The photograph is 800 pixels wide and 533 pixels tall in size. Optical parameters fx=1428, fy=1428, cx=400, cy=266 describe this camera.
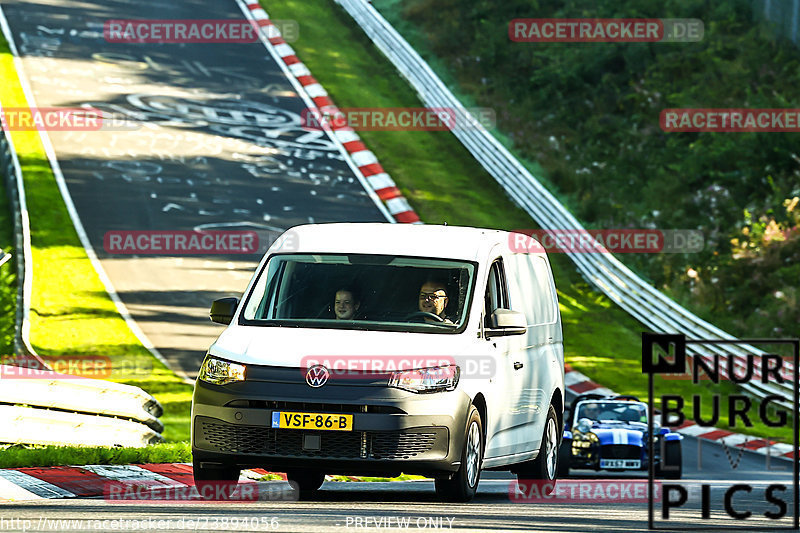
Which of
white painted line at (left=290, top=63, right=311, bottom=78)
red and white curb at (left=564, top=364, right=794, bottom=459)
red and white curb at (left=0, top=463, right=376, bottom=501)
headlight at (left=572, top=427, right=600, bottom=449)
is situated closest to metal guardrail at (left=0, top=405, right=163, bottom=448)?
red and white curb at (left=0, top=463, right=376, bottom=501)

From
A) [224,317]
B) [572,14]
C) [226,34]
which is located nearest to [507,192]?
[572,14]

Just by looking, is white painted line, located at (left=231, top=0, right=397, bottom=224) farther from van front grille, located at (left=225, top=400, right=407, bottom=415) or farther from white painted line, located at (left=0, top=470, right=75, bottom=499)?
van front grille, located at (left=225, top=400, right=407, bottom=415)

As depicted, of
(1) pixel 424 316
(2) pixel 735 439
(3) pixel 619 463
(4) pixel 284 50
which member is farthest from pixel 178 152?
(1) pixel 424 316

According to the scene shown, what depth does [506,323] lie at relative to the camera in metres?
10.6

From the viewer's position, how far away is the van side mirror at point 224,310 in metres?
10.7

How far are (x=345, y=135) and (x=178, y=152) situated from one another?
4.25 metres

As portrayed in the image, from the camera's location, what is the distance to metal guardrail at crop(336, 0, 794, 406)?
23.9 m

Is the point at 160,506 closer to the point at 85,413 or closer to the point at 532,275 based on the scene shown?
the point at 85,413

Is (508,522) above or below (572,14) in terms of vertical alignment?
below

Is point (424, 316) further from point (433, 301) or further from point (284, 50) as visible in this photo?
point (284, 50)

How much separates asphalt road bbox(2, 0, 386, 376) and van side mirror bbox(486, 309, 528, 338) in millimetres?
11193

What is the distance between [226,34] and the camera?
39.6 m

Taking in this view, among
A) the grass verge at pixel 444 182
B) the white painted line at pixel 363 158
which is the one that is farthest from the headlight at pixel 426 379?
the white painted line at pixel 363 158

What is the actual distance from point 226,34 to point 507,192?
12.2 metres
